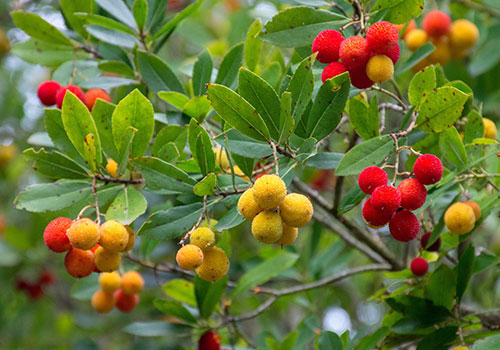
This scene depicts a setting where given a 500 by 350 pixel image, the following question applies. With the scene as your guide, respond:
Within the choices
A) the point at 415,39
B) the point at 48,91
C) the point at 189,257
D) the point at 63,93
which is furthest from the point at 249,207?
the point at 415,39

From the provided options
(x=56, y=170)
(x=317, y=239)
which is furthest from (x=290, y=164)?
(x=317, y=239)

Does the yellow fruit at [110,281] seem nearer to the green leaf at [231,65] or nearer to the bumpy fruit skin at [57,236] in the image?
the bumpy fruit skin at [57,236]

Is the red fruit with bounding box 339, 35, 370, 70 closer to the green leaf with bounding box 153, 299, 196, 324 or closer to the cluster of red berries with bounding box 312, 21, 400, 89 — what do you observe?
the cluster of red berries with bounding box 312, 21, 400, 89

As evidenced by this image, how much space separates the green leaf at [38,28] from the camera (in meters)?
1.56

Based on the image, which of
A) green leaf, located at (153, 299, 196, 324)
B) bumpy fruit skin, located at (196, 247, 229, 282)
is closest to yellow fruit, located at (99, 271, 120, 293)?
green leaf, located at (153, 299, 196, 324)

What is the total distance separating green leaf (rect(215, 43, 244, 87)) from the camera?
4.98 ft

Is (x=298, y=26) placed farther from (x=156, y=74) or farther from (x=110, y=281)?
(x=110, y=281)

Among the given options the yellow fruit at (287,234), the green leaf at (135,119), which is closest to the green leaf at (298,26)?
the green leaf at (135,119)

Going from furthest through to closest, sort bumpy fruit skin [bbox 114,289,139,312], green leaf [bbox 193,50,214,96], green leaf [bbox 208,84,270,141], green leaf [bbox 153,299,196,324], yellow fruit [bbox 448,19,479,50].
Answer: yellow fruit [bbox 448,19,479,50] < bumpy fruit skin [bbox 114,289,139,312] < green leaf [bbox 153,299,196,324] < green leaf [bbox 193,50,214,96] < green leaf [bbox 208,84,270,141]

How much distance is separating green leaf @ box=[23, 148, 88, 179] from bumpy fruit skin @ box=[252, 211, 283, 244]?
51 cm

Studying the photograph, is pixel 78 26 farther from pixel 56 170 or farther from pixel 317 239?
pixel 317 239

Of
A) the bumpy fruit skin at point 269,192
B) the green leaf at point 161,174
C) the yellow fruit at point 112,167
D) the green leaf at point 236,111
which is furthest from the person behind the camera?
the yellow fruit at point 112,167

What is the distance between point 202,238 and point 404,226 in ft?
1.31

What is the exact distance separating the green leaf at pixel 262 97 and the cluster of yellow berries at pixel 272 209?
→ 0.53ft
